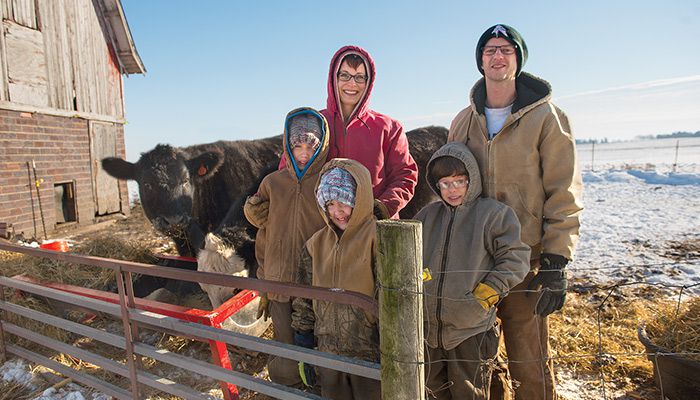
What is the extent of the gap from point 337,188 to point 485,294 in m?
0.90

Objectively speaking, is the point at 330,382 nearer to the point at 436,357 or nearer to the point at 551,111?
the point at 436,357

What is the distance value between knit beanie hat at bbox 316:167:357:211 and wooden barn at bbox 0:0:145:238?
7935 mm

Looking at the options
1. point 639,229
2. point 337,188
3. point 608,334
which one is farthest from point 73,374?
point 639,229

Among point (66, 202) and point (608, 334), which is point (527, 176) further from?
point (66, 202)

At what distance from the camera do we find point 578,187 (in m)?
2.29

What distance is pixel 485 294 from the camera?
2.05m

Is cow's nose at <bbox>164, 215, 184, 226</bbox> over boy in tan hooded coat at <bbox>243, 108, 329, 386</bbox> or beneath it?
beneath

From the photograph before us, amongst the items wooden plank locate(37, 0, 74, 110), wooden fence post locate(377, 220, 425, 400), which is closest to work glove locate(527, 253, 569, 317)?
wooden fence post locate(377, 220, 425, 400)

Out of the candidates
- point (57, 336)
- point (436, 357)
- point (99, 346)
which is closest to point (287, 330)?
point (436, 357)

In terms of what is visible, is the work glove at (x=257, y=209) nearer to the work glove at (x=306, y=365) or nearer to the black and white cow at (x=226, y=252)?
the work glove at (x=306, y=365)

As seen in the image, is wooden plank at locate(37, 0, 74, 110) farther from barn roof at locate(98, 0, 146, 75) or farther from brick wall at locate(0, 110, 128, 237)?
barn roof at locate(98, 0, 146, 75)

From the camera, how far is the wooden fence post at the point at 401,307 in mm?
1452

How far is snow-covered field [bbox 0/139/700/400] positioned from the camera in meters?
3.59

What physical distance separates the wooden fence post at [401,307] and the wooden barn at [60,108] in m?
8.60
